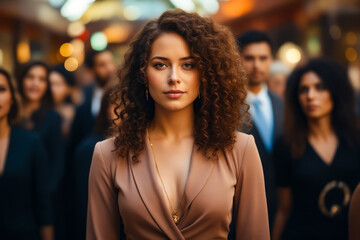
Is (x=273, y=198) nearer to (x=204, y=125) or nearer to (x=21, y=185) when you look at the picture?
(x=204, y=125)

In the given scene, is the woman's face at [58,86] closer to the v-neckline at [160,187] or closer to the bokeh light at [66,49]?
the v-neckline at [160,187]

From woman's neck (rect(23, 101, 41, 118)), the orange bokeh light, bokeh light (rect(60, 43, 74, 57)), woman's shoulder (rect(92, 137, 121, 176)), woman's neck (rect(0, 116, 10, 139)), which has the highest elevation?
the orange bokeh light

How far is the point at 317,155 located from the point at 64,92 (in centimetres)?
509

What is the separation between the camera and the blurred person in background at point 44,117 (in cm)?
543

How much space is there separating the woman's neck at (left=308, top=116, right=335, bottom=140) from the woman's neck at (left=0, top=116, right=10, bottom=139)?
277 cm

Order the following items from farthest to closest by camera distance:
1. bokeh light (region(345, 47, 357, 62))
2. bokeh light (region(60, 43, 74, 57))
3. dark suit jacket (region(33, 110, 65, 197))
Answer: bokeh light (region(60, 43, 74, 57)), bokeh light (region(345, 47, 357, 62)), dark suit jacket (region(33, 110, 65, 197))

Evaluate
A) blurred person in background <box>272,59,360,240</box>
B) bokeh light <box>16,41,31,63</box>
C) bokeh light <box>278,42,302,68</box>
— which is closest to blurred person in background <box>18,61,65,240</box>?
blurred person in background <box>272,59,360,240</box>

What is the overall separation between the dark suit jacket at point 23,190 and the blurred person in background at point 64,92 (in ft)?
9.70

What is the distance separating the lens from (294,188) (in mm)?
3836

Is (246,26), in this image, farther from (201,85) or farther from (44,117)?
(201,85)

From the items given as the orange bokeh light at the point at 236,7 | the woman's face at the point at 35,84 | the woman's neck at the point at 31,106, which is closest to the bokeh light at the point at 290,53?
the orange bokeh light at the point at 236,7

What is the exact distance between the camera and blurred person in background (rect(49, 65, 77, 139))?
711 centimetres

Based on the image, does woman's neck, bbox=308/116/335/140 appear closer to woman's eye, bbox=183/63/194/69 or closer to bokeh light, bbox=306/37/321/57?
woman's eye, bbox=183/63/194/69

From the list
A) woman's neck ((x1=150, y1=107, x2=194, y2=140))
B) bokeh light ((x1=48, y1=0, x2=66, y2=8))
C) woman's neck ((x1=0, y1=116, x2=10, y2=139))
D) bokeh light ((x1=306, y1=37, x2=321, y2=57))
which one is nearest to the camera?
woman's neck ((x1=150, y1=107, x2=194, y2=140))
